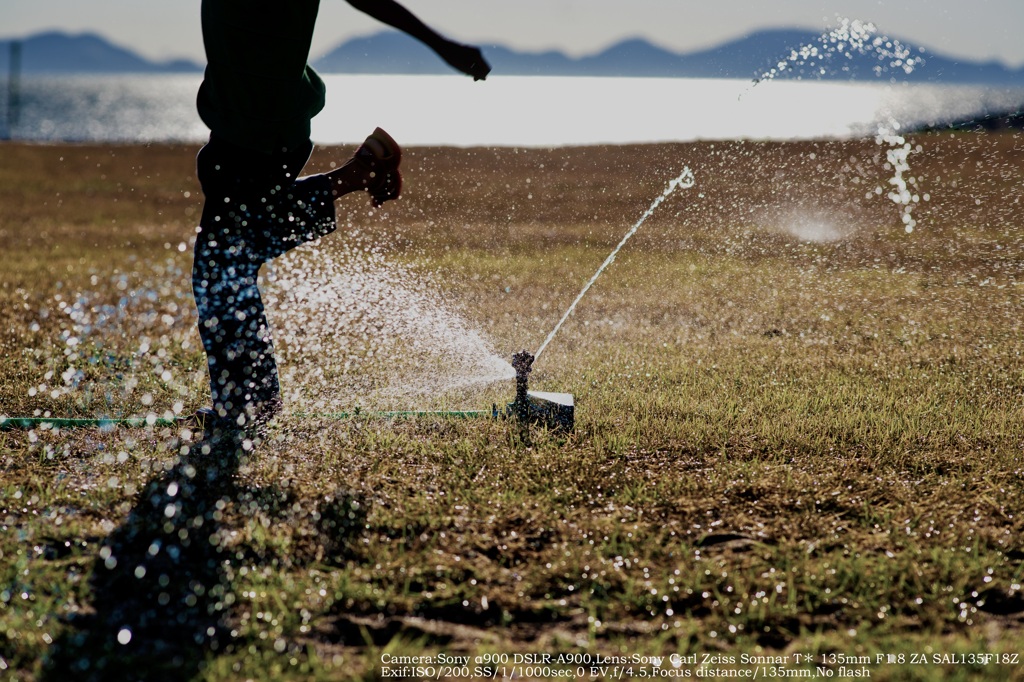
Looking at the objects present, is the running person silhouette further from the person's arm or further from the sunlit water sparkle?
the sunlit water sparkle

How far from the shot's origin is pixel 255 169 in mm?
3389

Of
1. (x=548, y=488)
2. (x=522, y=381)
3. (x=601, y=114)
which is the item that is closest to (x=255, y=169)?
(x=522, y=381)

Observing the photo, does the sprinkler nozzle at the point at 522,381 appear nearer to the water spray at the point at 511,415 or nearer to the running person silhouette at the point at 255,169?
the water spray at the point at 511,415

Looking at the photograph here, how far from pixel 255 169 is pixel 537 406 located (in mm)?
1281

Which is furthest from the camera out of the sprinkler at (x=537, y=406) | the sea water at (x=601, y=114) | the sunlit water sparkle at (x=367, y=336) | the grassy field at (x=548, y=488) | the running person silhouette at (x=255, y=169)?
the sea water at (x=601, y=114)

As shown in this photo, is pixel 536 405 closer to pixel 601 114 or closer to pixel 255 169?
pixel 255 169

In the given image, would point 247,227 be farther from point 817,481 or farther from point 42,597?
point 817,481

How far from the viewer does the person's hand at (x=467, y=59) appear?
11.1ft

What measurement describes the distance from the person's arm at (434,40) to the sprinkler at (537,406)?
1.01 meters

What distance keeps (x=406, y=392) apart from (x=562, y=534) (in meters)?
1.44

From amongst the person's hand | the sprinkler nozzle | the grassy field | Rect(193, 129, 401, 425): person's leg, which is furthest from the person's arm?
the grassy field

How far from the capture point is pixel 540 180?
37.9 ft

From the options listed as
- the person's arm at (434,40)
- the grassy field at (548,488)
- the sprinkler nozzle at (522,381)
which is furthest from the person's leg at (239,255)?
the sprinkler nozzle at (522,381)

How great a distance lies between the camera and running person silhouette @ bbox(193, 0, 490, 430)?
320 cm
